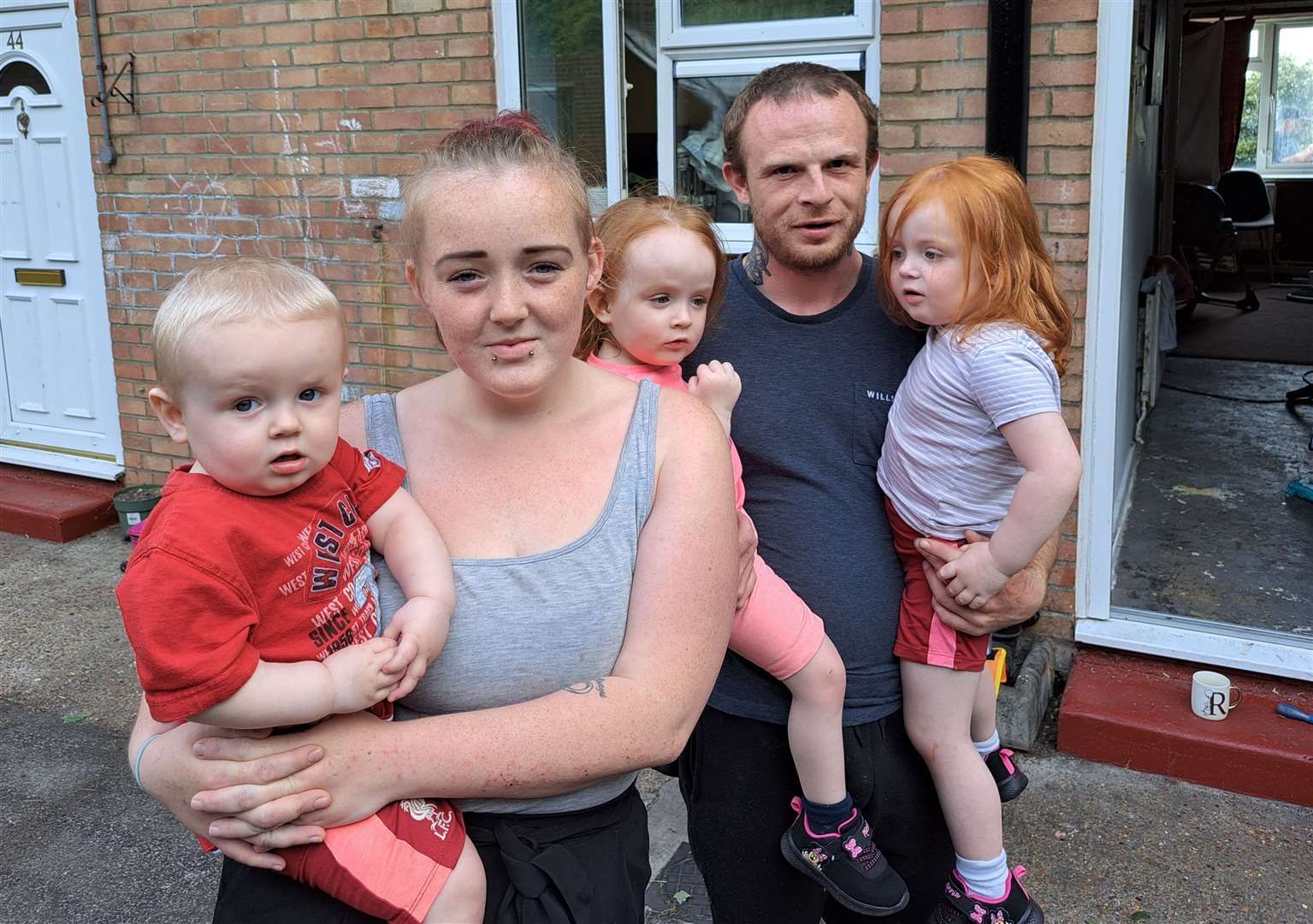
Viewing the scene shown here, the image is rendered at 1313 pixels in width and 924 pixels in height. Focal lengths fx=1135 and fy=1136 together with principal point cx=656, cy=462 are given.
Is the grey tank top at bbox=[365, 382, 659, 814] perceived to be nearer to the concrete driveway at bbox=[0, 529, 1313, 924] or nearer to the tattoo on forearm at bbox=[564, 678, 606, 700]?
the tattoo on forearm at bbox=[564, 678, 606, 700]

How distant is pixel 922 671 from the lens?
2037 mm

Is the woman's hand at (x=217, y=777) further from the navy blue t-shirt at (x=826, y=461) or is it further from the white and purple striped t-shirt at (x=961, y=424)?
the white and purple striped t-shirt at (x=961, y=424)

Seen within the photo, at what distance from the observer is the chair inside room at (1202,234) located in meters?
11.6

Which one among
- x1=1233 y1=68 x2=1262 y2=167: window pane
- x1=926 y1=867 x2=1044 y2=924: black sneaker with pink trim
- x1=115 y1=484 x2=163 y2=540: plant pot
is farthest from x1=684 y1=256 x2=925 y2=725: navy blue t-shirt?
x1=1233 y1=68 x2=1262 y2=167: window pane

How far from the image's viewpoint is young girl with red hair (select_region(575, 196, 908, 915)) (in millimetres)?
1971

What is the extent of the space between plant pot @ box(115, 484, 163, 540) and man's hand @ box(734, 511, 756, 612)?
4.89 meters

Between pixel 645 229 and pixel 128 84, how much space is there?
4867 mm

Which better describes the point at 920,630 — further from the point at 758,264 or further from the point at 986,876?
the point at 758,264

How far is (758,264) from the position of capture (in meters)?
2.12

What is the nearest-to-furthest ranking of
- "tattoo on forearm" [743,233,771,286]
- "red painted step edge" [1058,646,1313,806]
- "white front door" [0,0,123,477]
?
"tattoo on forearm" [743,233,771,286]
"red painted step edge" [1058,646,1313,806]
"white front door" [0,0,123,477]

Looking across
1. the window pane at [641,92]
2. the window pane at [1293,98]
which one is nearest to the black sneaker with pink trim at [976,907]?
the window pane at [641,92]

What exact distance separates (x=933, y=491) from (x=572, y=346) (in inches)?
30.6

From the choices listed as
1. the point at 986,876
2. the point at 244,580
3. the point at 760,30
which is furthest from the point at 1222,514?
the point at 244,580

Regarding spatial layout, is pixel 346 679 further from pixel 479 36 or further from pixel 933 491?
pixel 479 36
